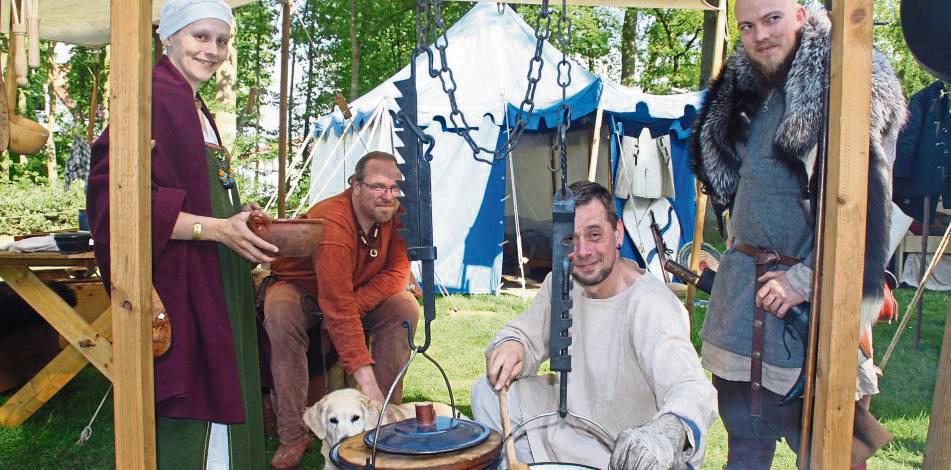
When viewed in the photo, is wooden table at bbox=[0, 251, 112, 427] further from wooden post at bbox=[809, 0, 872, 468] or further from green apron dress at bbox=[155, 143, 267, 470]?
wooden post at bbox=[809, 0, 872, 468]

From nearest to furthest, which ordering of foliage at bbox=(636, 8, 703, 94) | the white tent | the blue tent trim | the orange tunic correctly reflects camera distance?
the orange tunic → the blue tent trim → the white tent → foliage at bbox=(636, 8, 703, 94)

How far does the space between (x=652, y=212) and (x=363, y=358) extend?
614 cm

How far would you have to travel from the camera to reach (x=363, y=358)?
3.19 m

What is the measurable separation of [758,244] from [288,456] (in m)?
2.24

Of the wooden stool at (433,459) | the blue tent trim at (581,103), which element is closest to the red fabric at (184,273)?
the wooden stool at (433,459)

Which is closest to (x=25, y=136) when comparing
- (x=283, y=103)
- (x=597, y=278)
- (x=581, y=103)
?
(x=597, y=278)

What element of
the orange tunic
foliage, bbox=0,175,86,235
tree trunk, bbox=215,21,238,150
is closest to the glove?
the orange tunic

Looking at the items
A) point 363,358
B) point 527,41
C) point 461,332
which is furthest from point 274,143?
point 363,358

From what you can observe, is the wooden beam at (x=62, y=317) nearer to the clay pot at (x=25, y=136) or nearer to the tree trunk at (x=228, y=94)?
the clay pot at (x=25, y=136)

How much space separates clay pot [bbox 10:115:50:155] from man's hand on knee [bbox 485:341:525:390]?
150cm

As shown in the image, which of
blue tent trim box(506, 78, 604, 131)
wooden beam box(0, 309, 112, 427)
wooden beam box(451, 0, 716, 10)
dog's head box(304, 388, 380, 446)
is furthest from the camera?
blue tent trim box(506, 78, 604, 131)

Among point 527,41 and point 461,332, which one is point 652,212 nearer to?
point 527,41

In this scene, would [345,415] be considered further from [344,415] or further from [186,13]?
[186,13]

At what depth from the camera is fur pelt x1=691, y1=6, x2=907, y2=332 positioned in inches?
77.0
